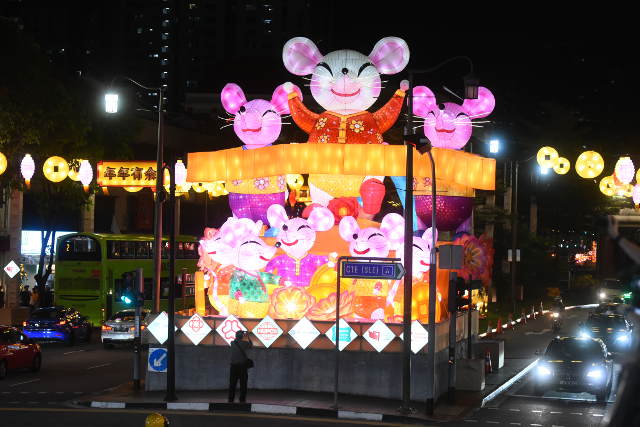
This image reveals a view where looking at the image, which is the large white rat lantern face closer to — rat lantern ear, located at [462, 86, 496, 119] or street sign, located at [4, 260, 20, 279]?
rat lantern ear, located at [462, 86, 496, 119]

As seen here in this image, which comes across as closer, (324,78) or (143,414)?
(143,414)

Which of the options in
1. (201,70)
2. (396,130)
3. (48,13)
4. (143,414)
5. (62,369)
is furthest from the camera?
(201,70)

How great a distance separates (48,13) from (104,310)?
370 ft

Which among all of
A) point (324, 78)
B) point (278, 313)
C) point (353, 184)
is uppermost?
point (324, 78)

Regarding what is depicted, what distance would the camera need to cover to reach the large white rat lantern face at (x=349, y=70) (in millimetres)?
27047

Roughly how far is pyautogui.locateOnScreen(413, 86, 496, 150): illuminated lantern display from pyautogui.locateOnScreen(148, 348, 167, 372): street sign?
9.24 m

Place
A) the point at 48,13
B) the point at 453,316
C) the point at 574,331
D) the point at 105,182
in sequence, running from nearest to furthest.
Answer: the point at 453,316
the point at 105,182
the point at 574,331
the point at 48,13

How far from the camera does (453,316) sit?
23.9 metres

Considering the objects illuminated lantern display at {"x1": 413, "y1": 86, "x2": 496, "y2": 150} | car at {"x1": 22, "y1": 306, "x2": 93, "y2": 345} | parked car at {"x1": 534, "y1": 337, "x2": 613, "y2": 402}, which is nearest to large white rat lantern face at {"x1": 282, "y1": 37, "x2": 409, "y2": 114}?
illuminated lantern display at {"x1": 413, "y1": 86, "x2": 496, "y2": 150}

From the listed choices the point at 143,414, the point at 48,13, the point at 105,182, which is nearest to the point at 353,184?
the point at 143,414

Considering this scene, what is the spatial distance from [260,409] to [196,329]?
3.65 metres

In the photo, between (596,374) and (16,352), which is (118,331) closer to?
(16,352)

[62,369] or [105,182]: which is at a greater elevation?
[105,182]

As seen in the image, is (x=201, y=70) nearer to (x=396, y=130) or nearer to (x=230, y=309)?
(x=396, y=130)
